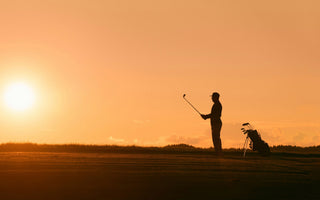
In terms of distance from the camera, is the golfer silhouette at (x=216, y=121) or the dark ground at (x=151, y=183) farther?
the golfer silhouette at (x=216, y=121)

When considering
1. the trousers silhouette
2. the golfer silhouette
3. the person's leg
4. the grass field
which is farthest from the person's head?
the grass field

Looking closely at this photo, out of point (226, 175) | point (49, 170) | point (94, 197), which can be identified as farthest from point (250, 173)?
point (94, 197)

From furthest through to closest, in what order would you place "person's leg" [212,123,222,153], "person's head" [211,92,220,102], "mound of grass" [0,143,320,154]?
"mound of grass" [0,143,320,154]
"person's head" [211,92,220,102]
"person's leg" [212,123,222,153]

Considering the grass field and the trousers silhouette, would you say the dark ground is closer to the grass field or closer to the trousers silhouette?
the grass field

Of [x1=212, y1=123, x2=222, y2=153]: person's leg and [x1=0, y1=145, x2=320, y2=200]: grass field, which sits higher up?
[x1=212, y1=123, x2=222, y2=153]: person's leg

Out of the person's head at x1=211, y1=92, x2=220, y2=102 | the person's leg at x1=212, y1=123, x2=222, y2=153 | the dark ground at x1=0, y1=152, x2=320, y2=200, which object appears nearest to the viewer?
the dark ground at x1=0, y1=152, x2=320, y2=200

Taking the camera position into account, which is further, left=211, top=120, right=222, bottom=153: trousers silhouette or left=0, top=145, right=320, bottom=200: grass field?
left=211, top=120, right=222, bottom=153: trousers silhouette

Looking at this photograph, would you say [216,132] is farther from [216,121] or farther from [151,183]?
[151,183]

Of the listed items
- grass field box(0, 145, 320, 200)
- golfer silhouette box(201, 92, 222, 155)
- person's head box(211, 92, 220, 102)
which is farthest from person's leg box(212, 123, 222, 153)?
grass field box(0, 145, 320, 200)

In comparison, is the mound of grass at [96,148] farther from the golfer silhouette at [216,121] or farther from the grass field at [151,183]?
the grass field at [151,183]

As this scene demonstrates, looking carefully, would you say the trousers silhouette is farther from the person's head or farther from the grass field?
the grass field

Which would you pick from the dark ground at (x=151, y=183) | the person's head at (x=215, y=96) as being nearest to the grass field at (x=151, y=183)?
the dark ground at (x=151, y=183)

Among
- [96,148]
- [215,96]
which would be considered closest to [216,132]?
[215,96]

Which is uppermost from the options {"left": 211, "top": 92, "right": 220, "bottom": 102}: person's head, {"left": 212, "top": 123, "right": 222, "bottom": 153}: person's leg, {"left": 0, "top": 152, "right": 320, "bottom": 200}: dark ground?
{"left": 211, "top": 92, "right": 220, "bottom": 102}: person's head
